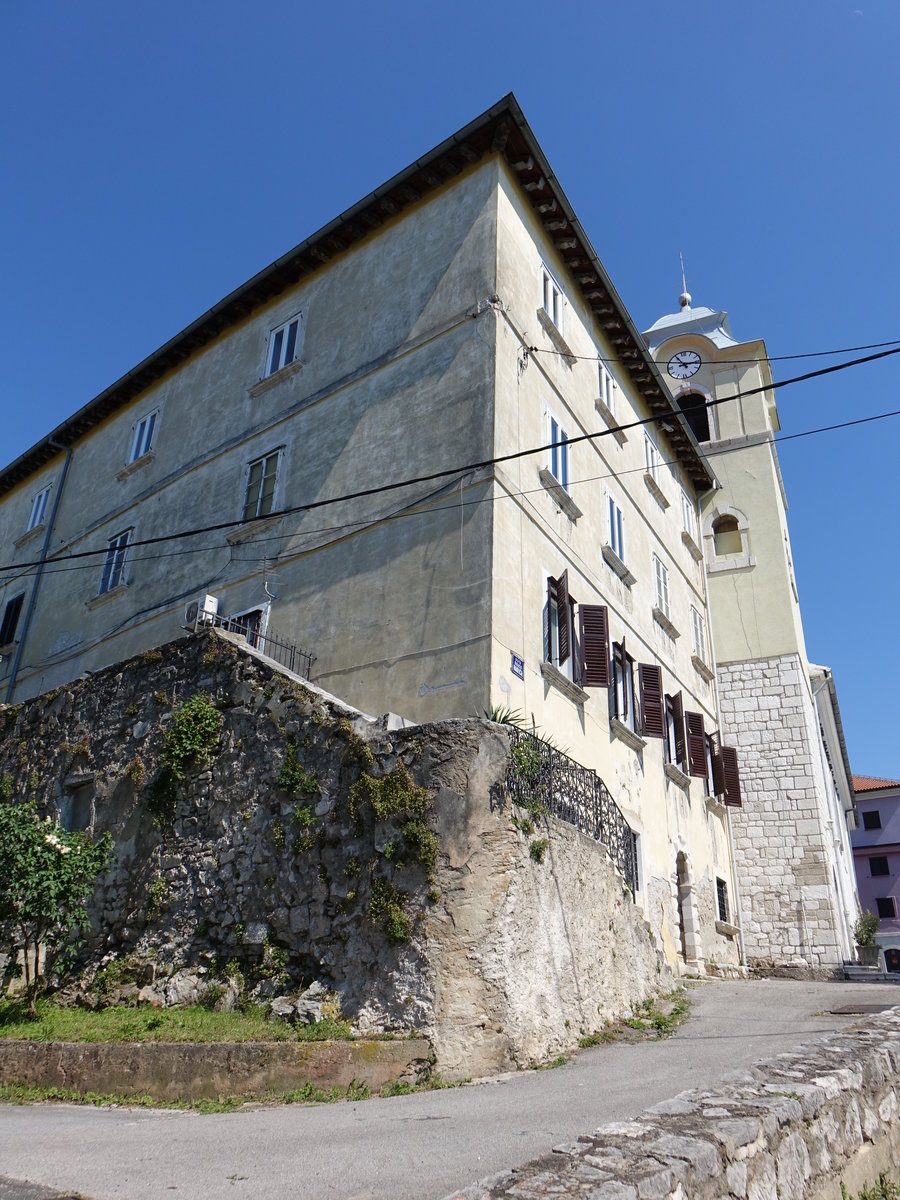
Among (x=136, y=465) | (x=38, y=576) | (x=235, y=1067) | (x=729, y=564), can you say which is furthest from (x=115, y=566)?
(x=729, y=564)

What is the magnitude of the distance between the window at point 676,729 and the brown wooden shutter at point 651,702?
4.92ft

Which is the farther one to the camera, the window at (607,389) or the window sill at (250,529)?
the window at (607,389)

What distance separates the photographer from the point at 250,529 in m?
16.5

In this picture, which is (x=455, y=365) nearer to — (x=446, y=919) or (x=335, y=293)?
(x=335, y=293)

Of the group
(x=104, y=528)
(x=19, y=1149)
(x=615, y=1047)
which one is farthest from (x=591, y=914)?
(x=104, y=528)

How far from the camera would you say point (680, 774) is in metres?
19.0

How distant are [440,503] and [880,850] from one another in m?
49.2

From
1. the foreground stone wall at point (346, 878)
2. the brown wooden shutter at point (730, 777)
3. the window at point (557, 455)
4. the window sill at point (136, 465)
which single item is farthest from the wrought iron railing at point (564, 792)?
the window sill at point (136, 465)

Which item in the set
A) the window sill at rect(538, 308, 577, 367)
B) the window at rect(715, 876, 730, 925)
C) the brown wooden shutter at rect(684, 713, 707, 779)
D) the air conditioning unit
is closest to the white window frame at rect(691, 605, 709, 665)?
the brown wooden shutter at rect(684, 713, 707, 779)

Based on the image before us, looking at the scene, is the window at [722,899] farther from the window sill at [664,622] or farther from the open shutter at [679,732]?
the window sill at [664,622]

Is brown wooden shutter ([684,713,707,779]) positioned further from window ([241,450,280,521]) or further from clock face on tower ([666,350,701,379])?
clock face on tower ([666,350,701,379])

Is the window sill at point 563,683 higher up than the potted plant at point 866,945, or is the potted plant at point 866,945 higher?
the window sill at point 563,683

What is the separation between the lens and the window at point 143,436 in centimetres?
2084

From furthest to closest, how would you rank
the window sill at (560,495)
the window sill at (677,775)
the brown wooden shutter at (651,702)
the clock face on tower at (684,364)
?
the clock face on tower at (684,364)
the window sill at (677,775)
the brown wooden shutter at (651,702)
the window sill at (560,495)
